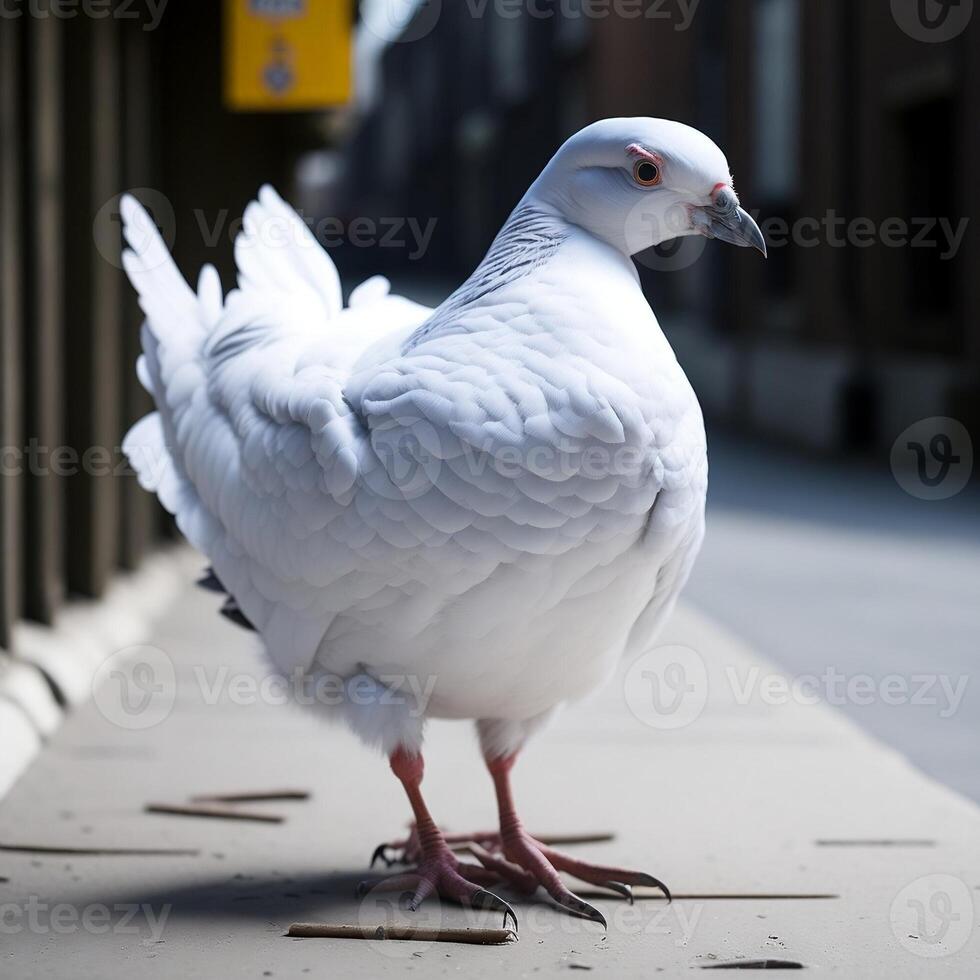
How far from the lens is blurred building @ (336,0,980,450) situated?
12.2 meters

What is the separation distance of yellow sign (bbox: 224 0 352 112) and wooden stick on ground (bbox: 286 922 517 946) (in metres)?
4.39

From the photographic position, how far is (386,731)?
279 centimetres

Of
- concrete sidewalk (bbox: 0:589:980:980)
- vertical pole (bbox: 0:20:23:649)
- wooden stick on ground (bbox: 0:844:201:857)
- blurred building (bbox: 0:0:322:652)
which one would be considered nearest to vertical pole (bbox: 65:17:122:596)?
blurred building (bbox: 0:0:322:652)

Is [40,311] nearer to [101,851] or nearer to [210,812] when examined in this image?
[210,812]

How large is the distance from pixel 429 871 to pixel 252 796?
37.5 inches

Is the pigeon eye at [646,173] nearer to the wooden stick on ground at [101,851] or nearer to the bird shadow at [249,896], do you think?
the bird shadow at [249,896]

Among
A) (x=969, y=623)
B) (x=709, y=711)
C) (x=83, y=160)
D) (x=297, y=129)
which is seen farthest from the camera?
(x=297, y=129)

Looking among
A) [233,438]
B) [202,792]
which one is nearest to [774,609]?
[202,792]

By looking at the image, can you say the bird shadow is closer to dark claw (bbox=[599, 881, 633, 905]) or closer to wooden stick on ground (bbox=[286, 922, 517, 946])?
wooden stick on ground (bbox=[286, 922, 517, 946])

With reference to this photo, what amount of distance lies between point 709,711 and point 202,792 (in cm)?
173

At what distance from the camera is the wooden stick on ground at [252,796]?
372 cm

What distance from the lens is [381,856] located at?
10.5ft

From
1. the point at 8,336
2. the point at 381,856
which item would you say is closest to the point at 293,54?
the point at 8,336

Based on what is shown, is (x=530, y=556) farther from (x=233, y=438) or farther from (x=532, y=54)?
(x=532, y=54)
